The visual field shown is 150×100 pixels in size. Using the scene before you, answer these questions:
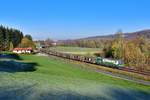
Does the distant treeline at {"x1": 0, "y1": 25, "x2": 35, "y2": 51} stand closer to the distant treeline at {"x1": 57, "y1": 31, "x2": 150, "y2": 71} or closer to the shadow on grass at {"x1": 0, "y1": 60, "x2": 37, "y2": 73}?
the distant treeline at {"x1": 57, "y1": 31, "x2": 150, "y2": 71}

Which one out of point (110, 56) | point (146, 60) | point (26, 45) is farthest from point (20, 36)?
point (146, 60)

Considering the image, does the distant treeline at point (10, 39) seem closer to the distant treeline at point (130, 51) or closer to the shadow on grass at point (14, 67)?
the distant treeline at point (130, 51)

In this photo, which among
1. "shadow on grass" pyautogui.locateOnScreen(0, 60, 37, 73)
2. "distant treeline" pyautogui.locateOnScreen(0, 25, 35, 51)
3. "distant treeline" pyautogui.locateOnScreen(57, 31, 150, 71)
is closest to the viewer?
"shadow on grass" pyautogui.locateOnScreen(0, 60, 37, 73)

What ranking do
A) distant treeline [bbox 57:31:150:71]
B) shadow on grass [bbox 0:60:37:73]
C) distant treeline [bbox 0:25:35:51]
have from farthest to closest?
distant treeline [bbox 0:25:35:51]
distant treeline [bbox 57:31:150:71]
shadow on grass [bbox 0:60:37:73]

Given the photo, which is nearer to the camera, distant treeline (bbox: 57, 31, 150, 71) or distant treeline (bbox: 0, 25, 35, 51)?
distant treeline (bbox: 57, 31, 150, 71)

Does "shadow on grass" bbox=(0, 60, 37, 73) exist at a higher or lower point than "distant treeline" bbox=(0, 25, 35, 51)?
lower

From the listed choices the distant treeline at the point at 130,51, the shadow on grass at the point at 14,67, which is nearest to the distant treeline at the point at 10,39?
the distant treeline at the point at 130,51

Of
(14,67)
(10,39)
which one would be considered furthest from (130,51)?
(10,39)

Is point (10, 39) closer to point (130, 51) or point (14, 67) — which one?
point (130, 51)

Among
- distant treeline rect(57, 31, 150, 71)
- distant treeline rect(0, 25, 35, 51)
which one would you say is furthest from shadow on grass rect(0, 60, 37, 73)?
distant treeline rect(0, 25, 35, 51)
